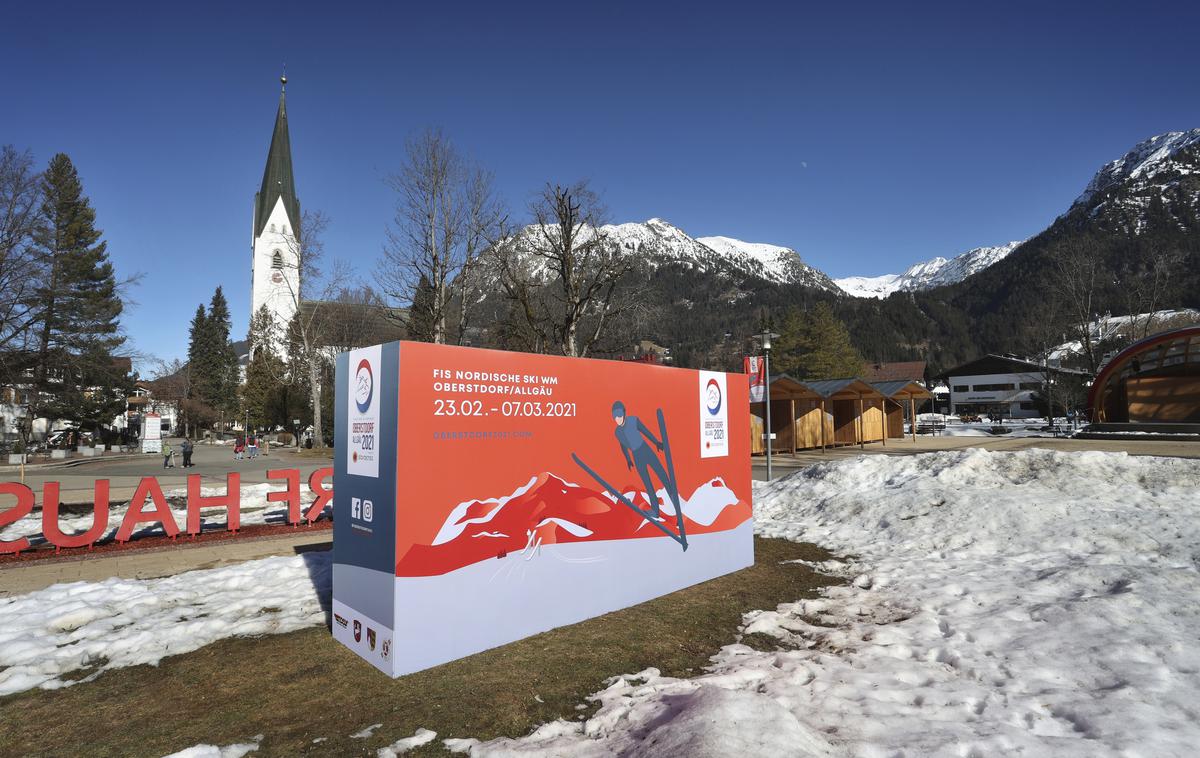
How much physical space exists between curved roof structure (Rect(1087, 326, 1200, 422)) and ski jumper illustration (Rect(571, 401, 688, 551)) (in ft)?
99.1

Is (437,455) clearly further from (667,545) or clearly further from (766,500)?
(766,500)

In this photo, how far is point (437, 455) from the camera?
511 centimetres

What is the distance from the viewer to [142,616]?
673cm

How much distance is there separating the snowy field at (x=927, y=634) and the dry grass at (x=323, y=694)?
30cm

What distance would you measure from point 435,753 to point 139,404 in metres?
90.9

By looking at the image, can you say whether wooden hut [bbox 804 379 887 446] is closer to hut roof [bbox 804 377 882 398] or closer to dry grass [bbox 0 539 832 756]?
hut roof [bbox 804 377 882 398]

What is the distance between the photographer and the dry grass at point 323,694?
4020 mm

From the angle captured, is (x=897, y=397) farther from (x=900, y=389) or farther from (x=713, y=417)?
(x=713, y=417)

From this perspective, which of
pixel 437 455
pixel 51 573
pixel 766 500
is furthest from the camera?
pixel 766 500

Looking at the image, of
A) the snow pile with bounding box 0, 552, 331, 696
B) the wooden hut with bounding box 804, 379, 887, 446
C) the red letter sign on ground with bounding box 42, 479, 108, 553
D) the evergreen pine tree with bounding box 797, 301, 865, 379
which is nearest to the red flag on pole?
the snow pile with bounding box 0, 552, 331, 696

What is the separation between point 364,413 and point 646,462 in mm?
3358

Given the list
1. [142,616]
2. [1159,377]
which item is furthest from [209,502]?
[1159,377]

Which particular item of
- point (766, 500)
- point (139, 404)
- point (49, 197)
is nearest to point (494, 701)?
point (766, 500)

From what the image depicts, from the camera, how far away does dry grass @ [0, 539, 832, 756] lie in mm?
4020
